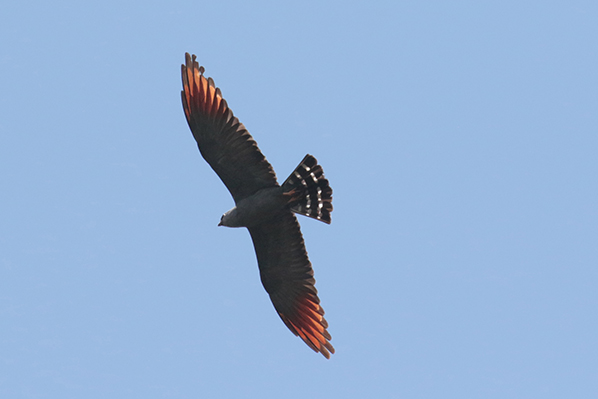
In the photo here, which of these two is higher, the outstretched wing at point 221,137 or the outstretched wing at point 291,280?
the outstretched wing at point 221,137

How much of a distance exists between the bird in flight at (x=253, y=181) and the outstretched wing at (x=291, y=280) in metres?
0.02

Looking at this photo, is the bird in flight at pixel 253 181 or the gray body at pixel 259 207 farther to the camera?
the gray body at pixel 259 207

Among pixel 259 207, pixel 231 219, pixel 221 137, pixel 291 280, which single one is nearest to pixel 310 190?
pixel 259 207

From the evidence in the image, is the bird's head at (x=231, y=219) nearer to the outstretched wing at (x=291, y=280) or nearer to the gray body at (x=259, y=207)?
the gray body at (x=259, y=207)

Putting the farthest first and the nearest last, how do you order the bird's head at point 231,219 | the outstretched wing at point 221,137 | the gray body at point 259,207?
the bird's head at point 231,219, the gray body at point 259,207, the outstretched wing at point 221,137

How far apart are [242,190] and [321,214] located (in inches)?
60.6

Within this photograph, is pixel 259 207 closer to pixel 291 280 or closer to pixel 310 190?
pixel 310 190

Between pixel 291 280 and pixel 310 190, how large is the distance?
227 cm

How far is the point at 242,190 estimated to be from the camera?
47.6ft

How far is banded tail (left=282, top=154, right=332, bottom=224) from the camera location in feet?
46.0

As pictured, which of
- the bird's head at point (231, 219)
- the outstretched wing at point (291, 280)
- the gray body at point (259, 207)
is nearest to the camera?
the gray body at point (259, 207)

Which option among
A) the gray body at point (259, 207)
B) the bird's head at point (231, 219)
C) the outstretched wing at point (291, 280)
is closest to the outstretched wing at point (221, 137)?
the gray body at point (259, 207)

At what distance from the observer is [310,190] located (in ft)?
46.4

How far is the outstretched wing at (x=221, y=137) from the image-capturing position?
551 inches
